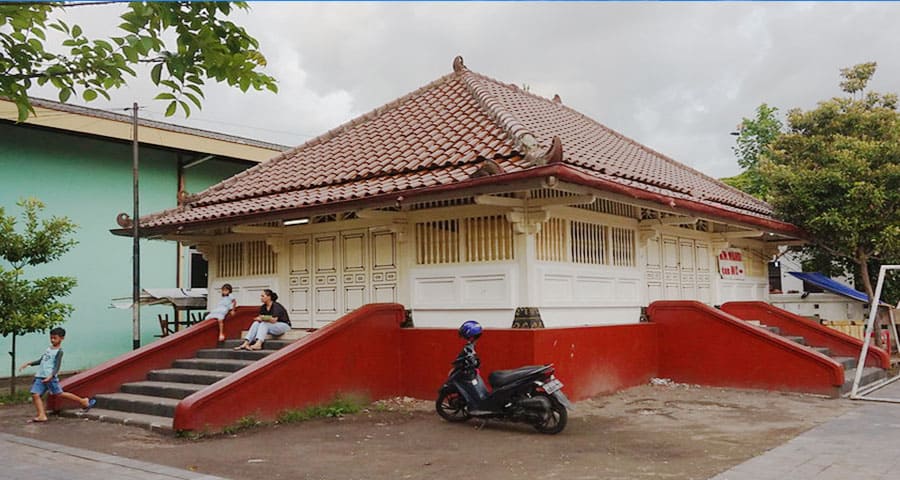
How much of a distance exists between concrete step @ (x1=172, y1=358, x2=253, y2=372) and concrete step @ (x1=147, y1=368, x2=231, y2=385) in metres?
0.08

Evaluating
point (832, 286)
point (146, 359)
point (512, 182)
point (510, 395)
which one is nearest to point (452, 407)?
point (510, 395)

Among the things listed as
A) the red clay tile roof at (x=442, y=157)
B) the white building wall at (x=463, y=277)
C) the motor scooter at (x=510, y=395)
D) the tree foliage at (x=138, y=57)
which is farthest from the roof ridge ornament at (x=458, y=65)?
the tree foliage at (x=138, y=57)

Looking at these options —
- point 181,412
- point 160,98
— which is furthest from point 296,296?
point 160,98

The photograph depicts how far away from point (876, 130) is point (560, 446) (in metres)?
12.4

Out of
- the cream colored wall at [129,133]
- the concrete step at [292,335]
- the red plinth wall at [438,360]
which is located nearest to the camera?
the red plinth wall at [438,360]

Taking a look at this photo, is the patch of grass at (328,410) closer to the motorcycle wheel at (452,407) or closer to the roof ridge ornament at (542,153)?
the motorcycle wheel at (452,407)

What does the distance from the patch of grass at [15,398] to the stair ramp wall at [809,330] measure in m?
13.3

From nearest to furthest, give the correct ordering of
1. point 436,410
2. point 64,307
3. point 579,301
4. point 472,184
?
point 472,184 < point 436,410 < point 579,301 < point 64,307

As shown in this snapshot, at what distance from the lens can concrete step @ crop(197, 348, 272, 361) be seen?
11.6 metres

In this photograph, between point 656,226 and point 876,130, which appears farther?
point 876,130

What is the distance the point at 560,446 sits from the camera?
8.05 m

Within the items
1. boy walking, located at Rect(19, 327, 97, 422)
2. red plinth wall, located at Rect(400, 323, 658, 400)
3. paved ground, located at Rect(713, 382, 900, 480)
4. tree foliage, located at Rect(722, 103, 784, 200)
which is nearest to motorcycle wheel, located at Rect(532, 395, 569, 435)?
red plinth wall, located at Rect(400, 323, 658, 400)

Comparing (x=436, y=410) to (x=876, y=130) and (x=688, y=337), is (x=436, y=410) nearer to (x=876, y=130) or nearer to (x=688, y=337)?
(x=688, y=337)

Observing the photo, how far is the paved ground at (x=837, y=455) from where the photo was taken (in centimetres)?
655
